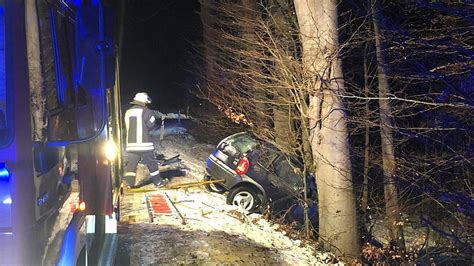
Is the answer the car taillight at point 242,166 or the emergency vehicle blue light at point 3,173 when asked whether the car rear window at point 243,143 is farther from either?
the emergency vehicle blue light at point 3,173

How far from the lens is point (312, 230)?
28.3 ft

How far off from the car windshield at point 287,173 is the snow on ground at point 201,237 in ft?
3.25

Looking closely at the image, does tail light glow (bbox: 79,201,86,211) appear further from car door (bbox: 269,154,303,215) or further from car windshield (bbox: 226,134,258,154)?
car windshield (bbox: 226,134,258,154)

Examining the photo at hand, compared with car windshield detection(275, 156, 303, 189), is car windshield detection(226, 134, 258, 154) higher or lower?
higher

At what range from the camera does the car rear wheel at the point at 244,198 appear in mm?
9578

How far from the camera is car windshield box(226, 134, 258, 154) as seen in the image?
32.5 feet

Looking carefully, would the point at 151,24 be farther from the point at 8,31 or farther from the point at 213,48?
the point at 8,31

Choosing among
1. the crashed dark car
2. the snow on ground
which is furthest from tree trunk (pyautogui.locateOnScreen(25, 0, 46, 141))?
the crashed dark car

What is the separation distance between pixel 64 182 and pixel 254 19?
7374mm

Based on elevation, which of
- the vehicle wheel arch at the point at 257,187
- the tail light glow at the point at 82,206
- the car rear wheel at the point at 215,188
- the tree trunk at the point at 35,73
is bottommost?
the car rear wheel at the point at 215,188

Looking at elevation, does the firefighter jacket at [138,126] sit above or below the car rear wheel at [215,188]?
above

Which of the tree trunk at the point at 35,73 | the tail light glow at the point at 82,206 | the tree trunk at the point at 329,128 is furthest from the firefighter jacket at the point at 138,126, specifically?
the tree trunk at the point at 35,73

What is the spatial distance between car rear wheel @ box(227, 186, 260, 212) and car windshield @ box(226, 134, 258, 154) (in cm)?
76

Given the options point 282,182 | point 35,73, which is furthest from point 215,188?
point 35,73
